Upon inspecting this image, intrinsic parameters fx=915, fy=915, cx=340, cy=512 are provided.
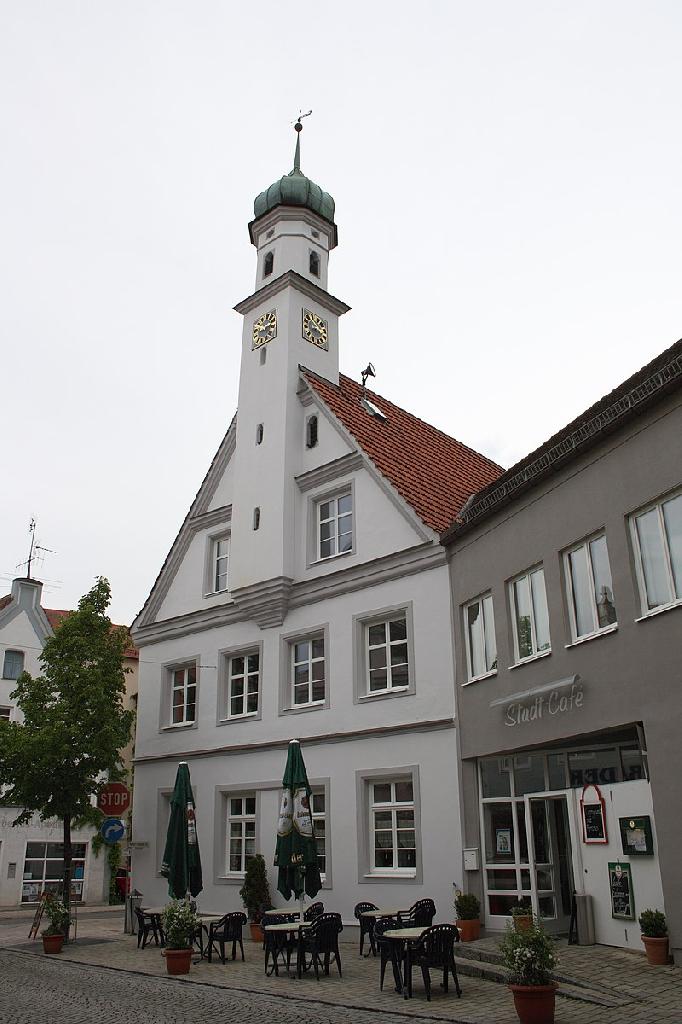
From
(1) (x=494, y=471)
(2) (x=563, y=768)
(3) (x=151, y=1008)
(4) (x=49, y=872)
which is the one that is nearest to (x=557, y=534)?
(2) (x=563, y=768)

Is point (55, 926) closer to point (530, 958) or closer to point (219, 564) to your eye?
point (219, 564)

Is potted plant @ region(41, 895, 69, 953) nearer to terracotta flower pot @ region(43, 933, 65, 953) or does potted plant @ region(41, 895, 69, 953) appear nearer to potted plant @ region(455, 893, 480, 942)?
terracotta flower pot @ region(43, 933, 65, 953)

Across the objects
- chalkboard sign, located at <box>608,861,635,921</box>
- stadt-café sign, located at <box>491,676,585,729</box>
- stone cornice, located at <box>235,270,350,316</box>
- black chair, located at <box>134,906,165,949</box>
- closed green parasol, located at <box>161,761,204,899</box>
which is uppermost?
stone cornice, located at <box>235,270,350,316</box>

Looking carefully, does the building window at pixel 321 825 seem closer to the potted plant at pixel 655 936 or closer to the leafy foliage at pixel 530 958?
the potted plant at pixel 655 936

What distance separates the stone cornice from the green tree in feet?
29.8

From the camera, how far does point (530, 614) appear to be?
15523 mm

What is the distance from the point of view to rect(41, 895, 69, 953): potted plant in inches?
707

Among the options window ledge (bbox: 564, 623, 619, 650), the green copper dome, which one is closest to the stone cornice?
the green copper dome

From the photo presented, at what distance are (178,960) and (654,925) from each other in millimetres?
7252

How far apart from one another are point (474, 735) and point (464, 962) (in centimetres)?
405

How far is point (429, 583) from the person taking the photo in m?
18.5

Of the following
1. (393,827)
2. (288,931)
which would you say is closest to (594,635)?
(288,931)

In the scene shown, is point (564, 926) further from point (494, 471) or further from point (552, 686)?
point (494, 471)

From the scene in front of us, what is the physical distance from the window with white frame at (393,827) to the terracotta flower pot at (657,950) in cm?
605
